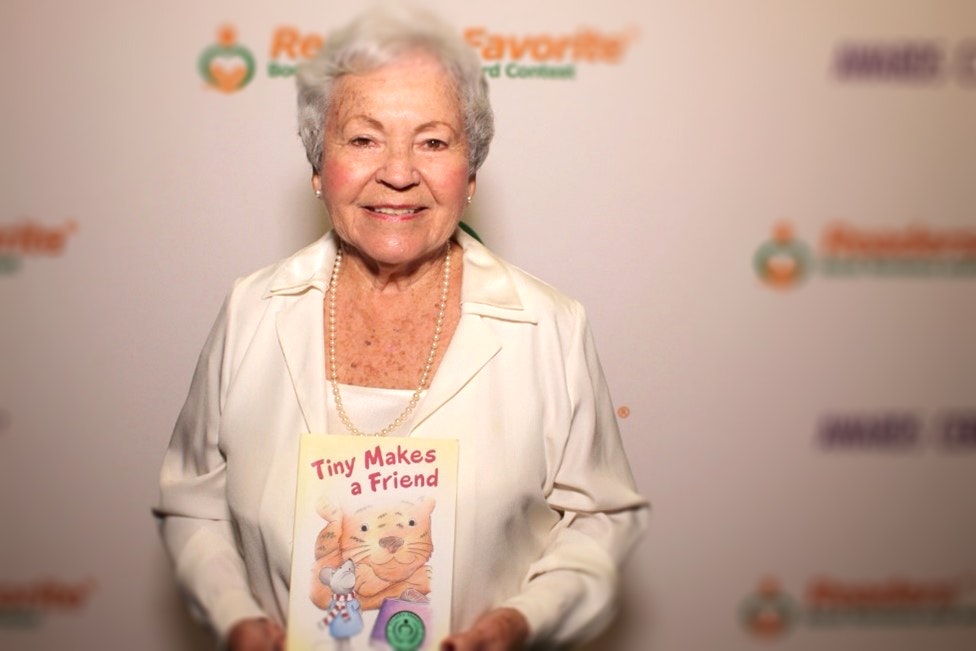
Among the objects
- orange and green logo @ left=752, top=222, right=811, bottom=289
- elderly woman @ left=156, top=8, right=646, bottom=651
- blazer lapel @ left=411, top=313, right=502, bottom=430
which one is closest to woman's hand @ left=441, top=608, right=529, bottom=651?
elderly woman @ left=156, top=8, right=646, bottom=651

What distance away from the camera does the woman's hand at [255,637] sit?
1324 millimetres

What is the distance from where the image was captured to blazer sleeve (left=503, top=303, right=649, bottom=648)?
4.63 feet

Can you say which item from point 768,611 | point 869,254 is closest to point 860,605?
point 768,611

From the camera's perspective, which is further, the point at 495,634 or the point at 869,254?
the point at 869,254

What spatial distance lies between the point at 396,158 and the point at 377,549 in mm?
539

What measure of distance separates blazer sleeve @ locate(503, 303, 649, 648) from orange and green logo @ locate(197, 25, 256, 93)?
1.04m

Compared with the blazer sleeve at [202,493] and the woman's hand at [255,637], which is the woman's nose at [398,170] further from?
the woman's hand at [255,637]

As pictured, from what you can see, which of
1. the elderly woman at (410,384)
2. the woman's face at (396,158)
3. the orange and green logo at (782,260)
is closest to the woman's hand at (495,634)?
the elderly woman at (410,384)

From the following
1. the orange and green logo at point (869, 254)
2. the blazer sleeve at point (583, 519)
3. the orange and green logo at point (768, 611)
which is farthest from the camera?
the orange and green logo at point (768, 611)

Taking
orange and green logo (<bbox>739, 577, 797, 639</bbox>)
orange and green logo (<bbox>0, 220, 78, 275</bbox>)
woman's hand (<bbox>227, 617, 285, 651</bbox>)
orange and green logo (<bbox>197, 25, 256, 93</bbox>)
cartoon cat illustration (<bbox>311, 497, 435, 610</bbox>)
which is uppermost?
orange and green logo (<bbox>197, 25, 256, 93</bbox>)

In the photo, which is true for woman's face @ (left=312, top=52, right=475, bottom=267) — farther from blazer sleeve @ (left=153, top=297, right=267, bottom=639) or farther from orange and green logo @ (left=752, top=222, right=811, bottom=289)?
orange and green logo @ (left=752, top=222, right=811, bottom=289)

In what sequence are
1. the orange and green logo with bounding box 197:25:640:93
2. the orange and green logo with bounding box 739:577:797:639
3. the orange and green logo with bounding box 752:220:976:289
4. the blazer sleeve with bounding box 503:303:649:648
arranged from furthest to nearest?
the orange and green logo with bounding box 739:577:797:639
the orange and green logo with bounding box 752:220:976:289
the orange and green logo with bounding box 197:25:640:93
the blazer sleeve with bounding box 503:303:649:648

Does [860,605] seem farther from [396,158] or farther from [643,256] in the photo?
[396,158]

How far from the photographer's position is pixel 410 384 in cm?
150
